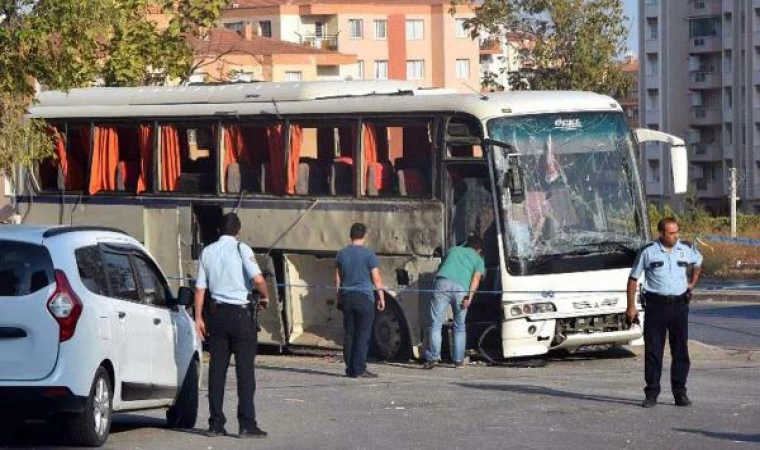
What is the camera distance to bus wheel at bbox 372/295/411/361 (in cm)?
2212

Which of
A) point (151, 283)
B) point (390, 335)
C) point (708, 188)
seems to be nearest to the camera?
point (151, 283)

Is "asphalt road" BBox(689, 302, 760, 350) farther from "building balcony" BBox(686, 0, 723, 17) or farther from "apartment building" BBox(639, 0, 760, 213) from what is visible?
"building balcony" BBox(686, 0, 723, 17)

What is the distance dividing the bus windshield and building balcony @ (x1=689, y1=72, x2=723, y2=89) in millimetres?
93085

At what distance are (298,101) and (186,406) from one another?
30.6ft

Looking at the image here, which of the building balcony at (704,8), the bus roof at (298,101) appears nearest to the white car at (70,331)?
the bus roof at (298,101)

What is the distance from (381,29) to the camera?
11306cm

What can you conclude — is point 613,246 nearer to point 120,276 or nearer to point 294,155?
point 294,155

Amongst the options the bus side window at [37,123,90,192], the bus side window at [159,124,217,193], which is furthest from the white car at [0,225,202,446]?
the bus side window at [37,123,90,192]

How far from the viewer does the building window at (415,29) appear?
372ft

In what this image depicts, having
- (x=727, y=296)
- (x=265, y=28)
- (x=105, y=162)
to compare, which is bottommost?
(x=727, y=296)

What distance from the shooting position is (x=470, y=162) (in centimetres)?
2142

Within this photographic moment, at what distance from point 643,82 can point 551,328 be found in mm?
99479

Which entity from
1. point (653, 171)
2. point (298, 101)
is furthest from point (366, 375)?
point (653, 171)

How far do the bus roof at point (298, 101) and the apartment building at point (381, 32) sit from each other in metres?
82.6
